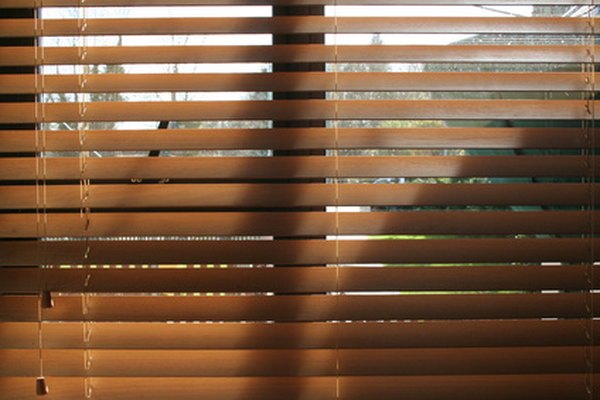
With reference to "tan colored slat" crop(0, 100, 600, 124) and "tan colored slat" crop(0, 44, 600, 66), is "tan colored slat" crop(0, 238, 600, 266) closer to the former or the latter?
"tan colored slat" crop(0, 100, 600, 124)

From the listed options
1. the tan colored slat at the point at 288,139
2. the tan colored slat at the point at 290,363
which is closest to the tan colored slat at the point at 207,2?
the tan colored slat at the point at 288,139

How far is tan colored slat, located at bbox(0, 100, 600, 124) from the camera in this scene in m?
1.39

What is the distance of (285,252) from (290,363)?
196 mm

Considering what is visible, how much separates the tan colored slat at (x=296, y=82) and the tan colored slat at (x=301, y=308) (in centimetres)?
37

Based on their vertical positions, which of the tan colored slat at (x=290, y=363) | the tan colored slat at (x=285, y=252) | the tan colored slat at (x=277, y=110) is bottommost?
the tan colored slat at (x=290, y=363)

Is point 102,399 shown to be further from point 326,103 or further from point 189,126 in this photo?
point 326,103

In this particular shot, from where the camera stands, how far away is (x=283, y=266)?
146cm

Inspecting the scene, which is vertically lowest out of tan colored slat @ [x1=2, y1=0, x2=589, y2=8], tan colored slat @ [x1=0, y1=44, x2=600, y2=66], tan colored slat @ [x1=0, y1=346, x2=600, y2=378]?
tan colored slat @ [x1=0, y1=346, x2=600, y2=378]

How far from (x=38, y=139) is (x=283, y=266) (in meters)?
0.50

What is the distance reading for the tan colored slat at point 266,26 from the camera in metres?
1.39

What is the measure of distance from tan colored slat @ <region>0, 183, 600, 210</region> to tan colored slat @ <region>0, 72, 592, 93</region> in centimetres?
17

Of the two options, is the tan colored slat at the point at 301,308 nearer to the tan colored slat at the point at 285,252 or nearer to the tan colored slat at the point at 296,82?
the tan colored slat at the point at 285,252

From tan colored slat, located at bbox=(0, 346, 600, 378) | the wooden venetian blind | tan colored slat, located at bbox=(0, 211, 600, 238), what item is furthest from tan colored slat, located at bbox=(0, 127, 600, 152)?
tan colored slat, located at bbox=(0, 346, 600, 378)

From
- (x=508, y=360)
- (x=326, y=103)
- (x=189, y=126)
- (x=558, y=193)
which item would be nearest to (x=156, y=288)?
(x=189, y=126)
